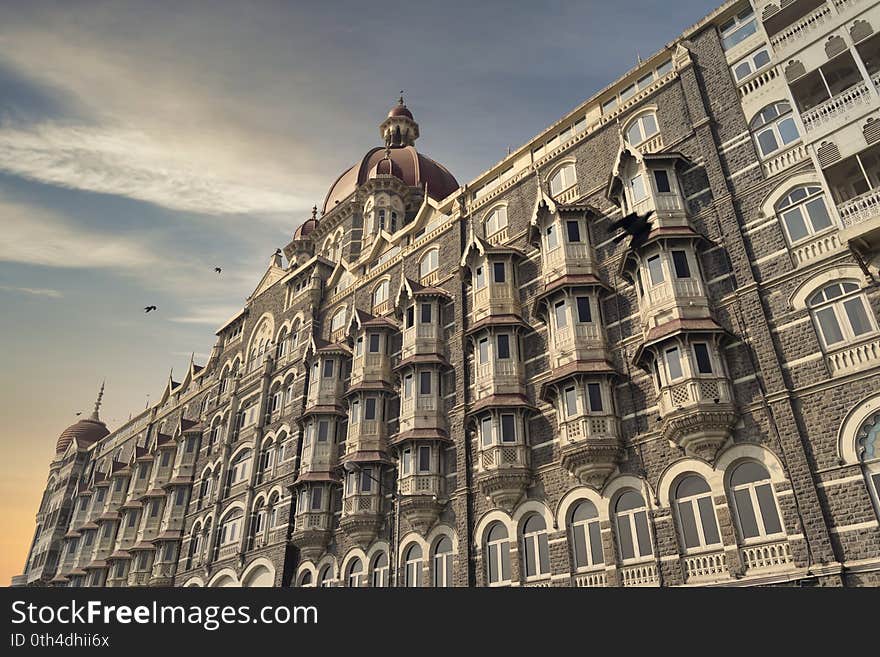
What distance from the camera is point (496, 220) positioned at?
3197 cm

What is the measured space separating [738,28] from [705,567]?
19986 mm

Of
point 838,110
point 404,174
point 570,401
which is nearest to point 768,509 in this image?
point 570,401

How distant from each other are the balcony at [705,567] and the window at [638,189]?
41.0ft

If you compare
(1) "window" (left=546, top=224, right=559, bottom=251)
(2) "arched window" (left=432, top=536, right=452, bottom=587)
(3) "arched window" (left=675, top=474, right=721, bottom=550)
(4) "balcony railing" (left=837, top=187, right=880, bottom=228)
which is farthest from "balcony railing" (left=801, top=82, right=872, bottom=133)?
(2) "arched window" (left=432, top=536, right=452, bottom=587)

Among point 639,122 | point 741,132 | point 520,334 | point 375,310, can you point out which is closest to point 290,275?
point 375,310

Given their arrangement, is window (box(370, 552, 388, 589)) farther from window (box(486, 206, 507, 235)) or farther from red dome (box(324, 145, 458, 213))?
red dome (box(324, 145, 458, 213))

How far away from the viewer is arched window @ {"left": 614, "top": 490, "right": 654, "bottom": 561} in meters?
20.7

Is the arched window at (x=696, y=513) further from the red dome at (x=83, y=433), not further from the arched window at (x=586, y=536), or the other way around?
the red dome at (x=83, y=433)

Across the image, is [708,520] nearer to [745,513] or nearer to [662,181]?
[745,513]

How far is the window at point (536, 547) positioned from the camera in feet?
76.1

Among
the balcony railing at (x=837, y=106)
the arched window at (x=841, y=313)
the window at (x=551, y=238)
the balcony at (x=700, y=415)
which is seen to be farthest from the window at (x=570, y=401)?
the balcony railing at (x=837, y=106)

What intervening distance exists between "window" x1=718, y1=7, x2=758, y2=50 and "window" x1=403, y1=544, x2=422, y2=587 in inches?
918

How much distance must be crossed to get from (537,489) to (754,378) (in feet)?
27.4

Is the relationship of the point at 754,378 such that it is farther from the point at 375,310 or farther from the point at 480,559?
the point at 375,310
